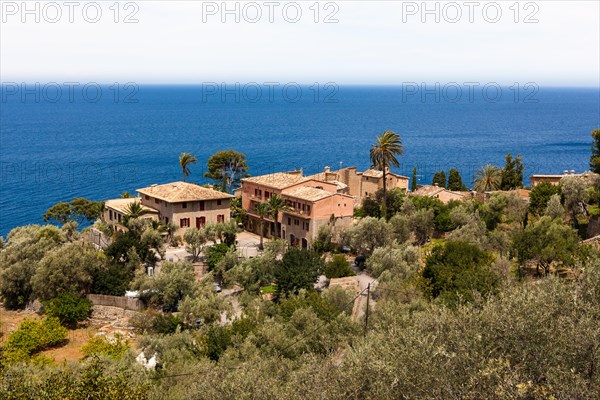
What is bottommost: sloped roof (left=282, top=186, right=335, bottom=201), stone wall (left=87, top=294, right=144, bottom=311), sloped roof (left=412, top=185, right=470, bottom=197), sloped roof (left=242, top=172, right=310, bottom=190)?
stone wall (left=87, top=294, right=144, bottom=311)

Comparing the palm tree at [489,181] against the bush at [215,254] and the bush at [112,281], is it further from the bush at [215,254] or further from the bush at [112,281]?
the bush at [112,281]

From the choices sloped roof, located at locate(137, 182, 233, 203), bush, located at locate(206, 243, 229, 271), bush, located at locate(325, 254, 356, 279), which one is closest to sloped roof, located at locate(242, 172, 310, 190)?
sloped roof, located at locate(137, 182, 233, 203)

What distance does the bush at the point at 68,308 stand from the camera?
38906 mm

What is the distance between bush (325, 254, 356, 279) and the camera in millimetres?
42438

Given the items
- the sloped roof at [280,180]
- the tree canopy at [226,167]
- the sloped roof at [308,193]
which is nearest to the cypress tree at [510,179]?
the sloped roof at [280,180]

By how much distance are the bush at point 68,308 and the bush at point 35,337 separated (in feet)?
5.36

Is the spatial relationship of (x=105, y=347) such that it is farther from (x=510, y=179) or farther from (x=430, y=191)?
(x=510, y=179)

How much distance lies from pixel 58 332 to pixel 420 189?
41.8 m

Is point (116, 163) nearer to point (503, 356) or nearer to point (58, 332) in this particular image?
point (58, 332)

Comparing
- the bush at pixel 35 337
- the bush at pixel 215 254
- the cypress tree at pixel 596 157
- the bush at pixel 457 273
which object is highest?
the cypress tree at pixel 596 157

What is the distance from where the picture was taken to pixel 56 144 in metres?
154

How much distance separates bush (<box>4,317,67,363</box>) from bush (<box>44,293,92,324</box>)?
5.36 feet

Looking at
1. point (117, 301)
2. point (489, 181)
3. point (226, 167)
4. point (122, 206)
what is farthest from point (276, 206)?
point (489, 181)

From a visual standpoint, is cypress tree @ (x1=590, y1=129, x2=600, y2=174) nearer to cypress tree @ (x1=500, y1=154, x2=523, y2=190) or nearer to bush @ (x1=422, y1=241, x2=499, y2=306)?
cypress tree @ (x1=500, y1=154, x2=523, y2=190)
